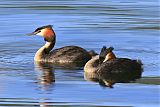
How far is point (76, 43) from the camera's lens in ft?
72.1

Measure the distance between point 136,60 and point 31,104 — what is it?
420cm

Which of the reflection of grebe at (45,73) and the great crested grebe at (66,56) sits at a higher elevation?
the great crested grebe at (66,56)

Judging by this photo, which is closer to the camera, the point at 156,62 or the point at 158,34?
the point at 156,62

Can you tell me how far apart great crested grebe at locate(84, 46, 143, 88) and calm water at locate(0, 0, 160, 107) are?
0.22 meters

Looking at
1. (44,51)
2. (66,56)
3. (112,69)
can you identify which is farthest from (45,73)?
(44,51)

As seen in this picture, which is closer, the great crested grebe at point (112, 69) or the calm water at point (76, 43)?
the calm water at point (76, 43)

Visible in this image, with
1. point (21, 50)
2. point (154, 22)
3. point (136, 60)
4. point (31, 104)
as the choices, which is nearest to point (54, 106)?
point (31, 104)

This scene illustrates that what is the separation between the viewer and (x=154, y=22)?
82.6 feet

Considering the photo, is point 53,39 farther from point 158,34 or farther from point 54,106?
point 54,106

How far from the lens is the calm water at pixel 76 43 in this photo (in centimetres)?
1602

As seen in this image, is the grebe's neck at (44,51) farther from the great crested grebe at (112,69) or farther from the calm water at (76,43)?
the great crested grebe at (112,69)

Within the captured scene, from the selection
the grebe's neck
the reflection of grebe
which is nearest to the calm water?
the reflection of grebe

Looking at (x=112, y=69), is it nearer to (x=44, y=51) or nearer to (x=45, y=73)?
(x=45, y=73)

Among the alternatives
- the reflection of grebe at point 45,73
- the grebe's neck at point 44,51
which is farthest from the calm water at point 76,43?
the grebe's neck at point 44,51
